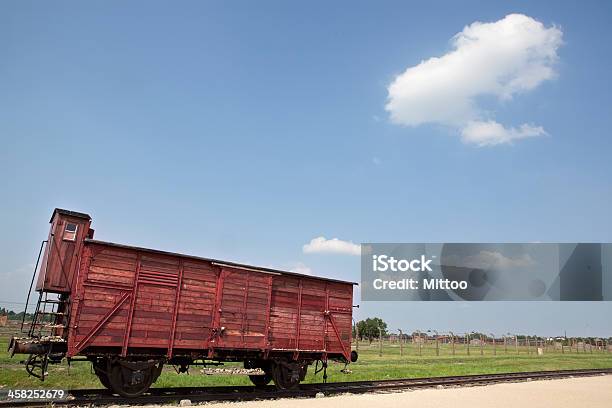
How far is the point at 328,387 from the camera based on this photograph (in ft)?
57.2

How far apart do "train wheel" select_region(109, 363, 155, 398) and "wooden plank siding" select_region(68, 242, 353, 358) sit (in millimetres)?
634

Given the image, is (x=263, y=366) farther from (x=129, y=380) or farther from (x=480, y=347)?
(x=480, y=347)

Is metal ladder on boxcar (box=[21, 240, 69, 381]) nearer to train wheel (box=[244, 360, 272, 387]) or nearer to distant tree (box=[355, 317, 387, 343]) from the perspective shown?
train wheel (box=[244, 360, 272, 387])

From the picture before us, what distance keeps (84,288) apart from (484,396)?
44.0ft

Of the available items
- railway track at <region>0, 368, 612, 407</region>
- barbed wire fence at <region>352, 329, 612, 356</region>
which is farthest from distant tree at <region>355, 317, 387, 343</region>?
railway track at <region>0, 368, 612, 407</region>

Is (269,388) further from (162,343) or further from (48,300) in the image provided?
(48,300)

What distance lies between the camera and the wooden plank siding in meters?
12.6

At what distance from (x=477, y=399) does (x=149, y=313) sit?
35.7 ft

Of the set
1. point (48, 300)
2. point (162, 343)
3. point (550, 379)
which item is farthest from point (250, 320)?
point (550, 379)

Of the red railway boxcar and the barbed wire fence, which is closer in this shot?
the red railway boxcar

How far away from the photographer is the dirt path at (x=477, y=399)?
1366cm

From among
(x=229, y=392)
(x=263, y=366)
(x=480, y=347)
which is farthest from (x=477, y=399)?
(x=480, y=347)

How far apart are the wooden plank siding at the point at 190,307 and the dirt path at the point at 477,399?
2250 mm

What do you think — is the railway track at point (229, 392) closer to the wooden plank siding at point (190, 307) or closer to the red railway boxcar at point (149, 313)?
the red railway boxcar at point (149, 313)
